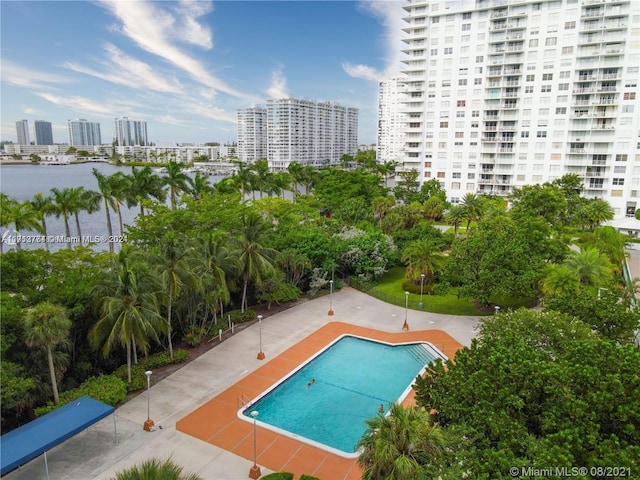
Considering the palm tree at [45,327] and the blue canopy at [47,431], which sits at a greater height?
the palm tree at [45,327]

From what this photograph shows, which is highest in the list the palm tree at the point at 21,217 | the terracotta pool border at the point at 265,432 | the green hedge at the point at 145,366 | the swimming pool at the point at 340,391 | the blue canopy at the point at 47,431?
the palm tree at the point at 21,217

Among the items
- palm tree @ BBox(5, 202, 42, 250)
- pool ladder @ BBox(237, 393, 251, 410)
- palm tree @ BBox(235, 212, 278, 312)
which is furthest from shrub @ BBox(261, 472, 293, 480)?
palm tree @ BBox(5, 202, 42, 250)

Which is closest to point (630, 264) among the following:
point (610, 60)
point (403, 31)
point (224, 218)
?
point (610, 60)

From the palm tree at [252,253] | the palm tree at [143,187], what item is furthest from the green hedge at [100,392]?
the palm tree at [143,187]

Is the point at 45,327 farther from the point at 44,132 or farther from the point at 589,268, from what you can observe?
the point at 44,132

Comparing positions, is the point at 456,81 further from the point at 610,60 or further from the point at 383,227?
the point at 383,227

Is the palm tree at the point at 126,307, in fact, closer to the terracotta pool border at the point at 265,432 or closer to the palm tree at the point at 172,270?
the palm tree at the point at 172,270
